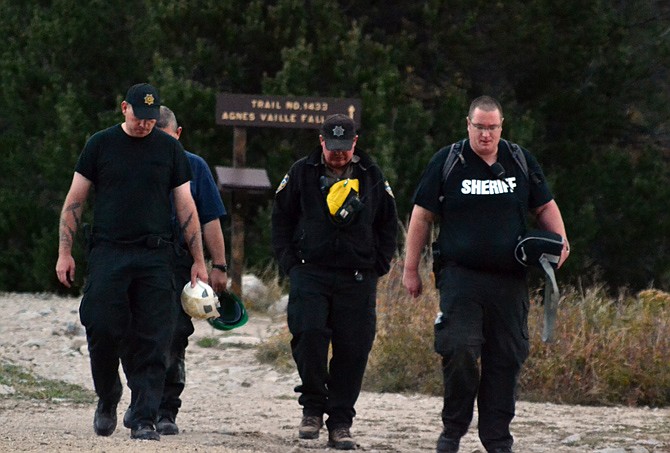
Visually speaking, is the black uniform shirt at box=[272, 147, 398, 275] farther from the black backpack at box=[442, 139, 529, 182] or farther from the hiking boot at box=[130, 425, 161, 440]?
the hiking boot at box=[130, 425, 161, 440]

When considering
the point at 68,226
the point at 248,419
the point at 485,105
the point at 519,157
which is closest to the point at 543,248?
the point at 519,157

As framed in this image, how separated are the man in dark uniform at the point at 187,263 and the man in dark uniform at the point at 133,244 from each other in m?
0.66

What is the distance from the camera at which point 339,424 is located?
8.09 m

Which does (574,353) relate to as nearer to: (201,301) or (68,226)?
(201,301)

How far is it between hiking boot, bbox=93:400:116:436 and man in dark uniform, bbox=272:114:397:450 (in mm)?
1077

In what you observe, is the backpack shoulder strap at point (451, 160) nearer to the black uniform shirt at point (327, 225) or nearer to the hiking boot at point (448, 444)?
the black uniform shirt at point (327, 225)

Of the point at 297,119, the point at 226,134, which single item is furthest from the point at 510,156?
the point at 226,134

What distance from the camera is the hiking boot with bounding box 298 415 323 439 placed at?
26.8 ft

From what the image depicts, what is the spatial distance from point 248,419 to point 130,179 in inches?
108

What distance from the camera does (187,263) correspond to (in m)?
8.27

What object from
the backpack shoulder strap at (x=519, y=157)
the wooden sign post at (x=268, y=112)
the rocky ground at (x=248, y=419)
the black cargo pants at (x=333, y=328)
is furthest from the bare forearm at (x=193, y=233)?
the wooden sign post at (x=268, y=112)

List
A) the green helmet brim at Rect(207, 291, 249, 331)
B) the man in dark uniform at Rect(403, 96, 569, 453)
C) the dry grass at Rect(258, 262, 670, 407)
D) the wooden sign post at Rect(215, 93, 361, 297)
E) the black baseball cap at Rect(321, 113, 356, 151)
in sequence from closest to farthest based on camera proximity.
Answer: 1. the man in dark uniform at Rect(403, 96, 569, 453)
2. the black baseball cap at Rect(321, 113, 356, 151)
3. the green helmet brim at Rect(207, 291, 249, 331)
4. the dry grass at Rect(258, 262, 670, 407)
5. the wooden sign post at Rect(215, 93, 361, 297)

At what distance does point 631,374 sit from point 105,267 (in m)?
4.82

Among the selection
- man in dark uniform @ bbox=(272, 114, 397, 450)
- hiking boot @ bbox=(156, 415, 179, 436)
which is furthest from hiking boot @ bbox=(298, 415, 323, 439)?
hiking boot @ bbox=(156, 415, 179, 436)
